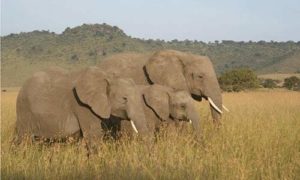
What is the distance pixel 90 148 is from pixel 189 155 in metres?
1.63

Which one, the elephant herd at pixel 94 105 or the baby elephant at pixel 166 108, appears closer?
the elephant herd at pixel 94 105

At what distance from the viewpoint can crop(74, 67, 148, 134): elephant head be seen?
7961 millimetres

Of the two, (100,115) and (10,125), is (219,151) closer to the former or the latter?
(100,115)

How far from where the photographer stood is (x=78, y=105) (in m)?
8.08

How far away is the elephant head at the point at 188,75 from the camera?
1036cm

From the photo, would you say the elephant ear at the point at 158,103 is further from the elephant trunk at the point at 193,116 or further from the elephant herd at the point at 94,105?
the elephant trunk at the point at 193,116

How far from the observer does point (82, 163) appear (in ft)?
21.6

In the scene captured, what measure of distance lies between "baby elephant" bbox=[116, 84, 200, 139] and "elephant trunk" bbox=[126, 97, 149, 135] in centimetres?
107

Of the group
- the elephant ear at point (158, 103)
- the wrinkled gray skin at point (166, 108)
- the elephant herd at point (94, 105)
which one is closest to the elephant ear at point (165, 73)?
the elephant herd at point (94, 105)

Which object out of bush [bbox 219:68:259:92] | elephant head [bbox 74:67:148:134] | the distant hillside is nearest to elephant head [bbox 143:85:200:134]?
elephant head [bbox 74:67:148:134]

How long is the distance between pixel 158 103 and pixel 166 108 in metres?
0.19

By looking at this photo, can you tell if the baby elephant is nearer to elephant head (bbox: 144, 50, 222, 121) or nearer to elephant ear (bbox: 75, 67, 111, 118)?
elephant head (bbox: 144, 50, 222, 121)

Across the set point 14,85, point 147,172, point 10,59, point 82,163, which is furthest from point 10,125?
point 10,59

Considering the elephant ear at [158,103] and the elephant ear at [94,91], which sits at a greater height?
the elephant ear at [94,91]
